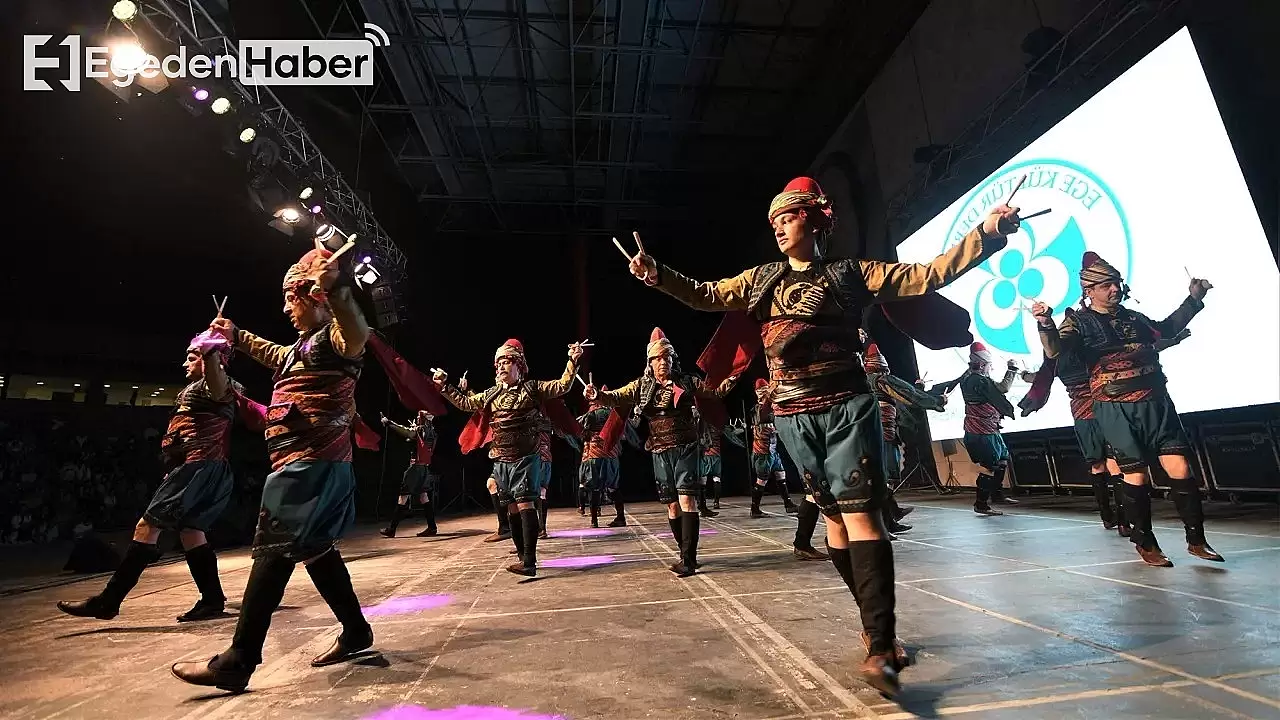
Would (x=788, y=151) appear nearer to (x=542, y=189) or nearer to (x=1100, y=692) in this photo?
(x=542, y=189)

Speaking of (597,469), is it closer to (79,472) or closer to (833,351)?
(833,351)

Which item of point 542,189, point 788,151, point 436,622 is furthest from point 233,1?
point 788,151

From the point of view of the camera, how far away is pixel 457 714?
1.60 m

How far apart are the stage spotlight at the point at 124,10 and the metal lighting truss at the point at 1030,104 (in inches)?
363

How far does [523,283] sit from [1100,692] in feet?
42.4

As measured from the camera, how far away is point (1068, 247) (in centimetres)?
535

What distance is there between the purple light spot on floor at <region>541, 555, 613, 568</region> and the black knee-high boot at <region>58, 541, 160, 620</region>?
8.60ft

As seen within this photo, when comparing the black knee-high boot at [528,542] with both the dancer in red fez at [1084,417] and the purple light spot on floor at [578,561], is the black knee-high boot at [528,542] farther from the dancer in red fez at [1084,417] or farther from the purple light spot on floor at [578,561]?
the dancer in red fez at [1084,417]

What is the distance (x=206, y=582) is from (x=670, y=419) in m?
3.20


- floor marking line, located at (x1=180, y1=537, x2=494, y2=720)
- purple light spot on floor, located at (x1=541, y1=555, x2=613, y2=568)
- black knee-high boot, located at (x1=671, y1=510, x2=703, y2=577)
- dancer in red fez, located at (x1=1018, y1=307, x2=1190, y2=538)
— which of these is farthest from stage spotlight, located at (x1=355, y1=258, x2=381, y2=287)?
dancer in red fez, located at (x1=1018, y1=307, x2=1190, y2=538)

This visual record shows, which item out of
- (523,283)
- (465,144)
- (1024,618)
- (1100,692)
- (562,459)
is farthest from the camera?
(562,459)

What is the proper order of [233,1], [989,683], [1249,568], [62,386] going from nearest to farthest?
[989,683] < [1249,568] < [233,1] < [62,386]

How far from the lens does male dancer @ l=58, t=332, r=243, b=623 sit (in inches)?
121

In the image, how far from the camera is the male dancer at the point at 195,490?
3066 mm
